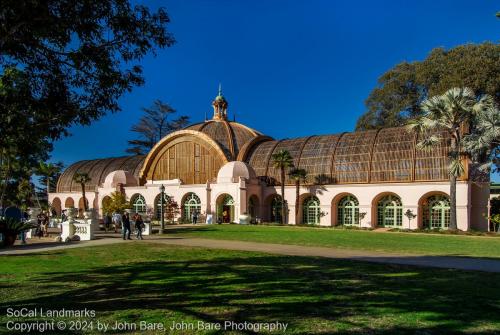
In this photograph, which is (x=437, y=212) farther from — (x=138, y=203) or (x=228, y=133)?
(x=138, y=203)

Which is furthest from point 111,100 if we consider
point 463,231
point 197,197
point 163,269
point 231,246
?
point 197,197

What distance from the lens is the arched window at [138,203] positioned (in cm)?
4806

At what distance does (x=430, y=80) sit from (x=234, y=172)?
76.9 ft

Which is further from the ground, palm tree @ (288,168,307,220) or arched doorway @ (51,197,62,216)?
palm tree @ (288,168,307,220)

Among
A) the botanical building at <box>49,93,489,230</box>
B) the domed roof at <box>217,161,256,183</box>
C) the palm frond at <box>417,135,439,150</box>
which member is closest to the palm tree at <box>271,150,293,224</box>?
the botanical building at <box>49,93,489,230</box>

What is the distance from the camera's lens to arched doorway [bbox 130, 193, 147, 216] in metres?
48.0

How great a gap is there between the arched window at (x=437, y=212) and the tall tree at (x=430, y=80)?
12370 mm

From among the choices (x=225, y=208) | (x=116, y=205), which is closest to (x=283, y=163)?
(x=225, y=208)

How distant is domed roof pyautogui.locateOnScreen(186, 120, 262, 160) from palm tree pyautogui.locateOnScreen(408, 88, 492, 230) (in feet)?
67.0

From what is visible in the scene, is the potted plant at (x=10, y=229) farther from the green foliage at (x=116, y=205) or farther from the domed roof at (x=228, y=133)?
the domed roof at (x=228, y=133)

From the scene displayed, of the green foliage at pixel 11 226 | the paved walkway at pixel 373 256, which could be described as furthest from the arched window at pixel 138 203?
the paved walkway at pixel 373 256

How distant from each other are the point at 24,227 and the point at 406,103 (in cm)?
4114

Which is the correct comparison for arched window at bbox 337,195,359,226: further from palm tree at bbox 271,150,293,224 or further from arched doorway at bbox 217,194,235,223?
arched doorway at bbox 217,194,235,223

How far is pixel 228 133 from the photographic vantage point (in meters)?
48.0
